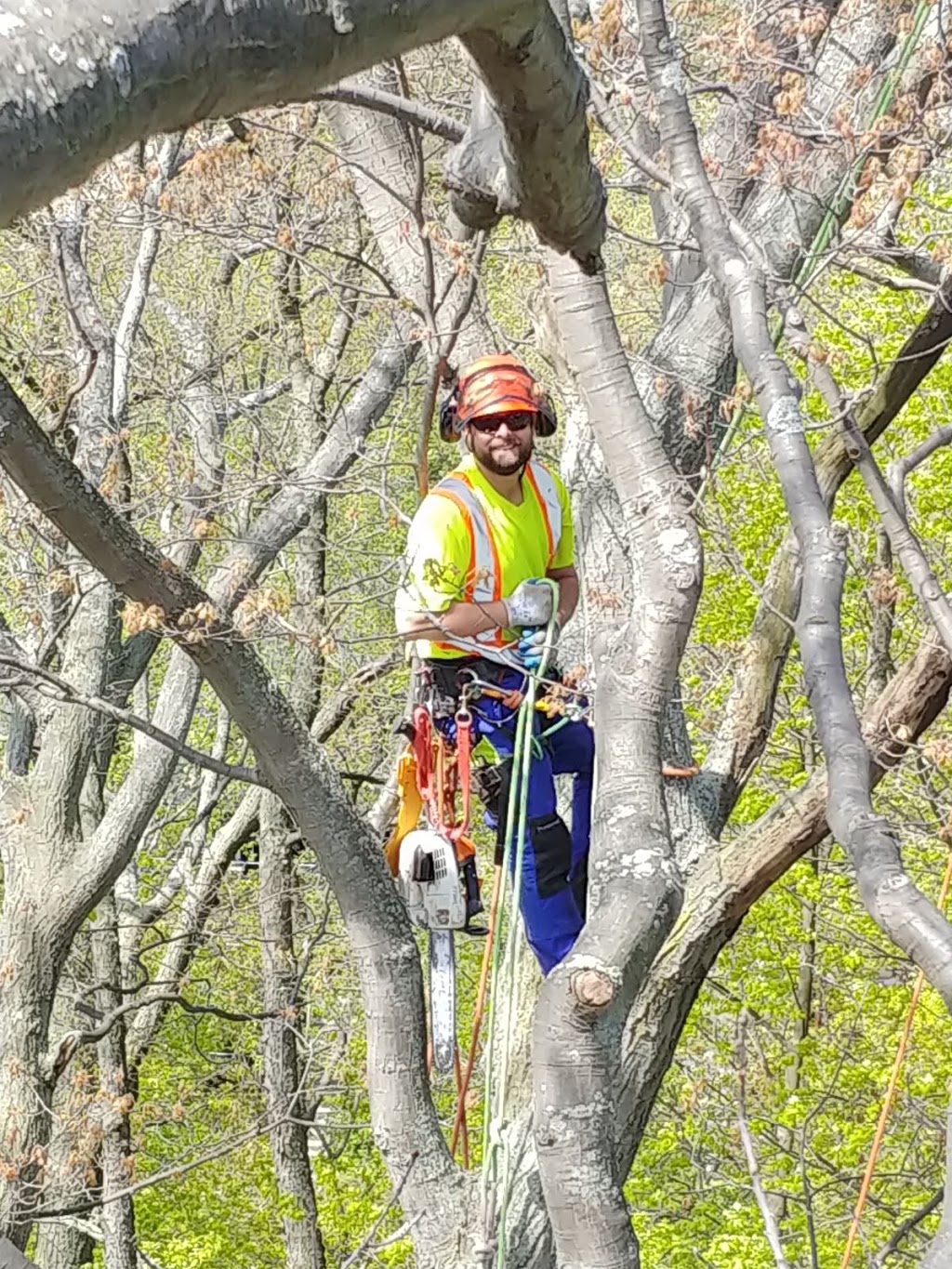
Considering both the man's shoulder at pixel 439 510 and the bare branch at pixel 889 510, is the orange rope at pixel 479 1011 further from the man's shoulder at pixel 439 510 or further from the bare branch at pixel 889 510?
the bare branch at pixel 889 510

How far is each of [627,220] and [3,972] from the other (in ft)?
15.9

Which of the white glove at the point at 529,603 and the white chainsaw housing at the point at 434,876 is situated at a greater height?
the white glove at the point at 529,603

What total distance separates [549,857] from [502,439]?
1279 mm

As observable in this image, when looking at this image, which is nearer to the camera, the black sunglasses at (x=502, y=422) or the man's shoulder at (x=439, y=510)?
the man's shoulder at (x=439, y=510)

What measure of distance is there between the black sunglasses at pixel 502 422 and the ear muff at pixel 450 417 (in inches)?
2.9

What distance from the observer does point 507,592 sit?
448cm

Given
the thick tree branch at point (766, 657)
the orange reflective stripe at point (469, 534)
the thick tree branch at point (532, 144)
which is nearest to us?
the thick tree branch at point (532, 144)

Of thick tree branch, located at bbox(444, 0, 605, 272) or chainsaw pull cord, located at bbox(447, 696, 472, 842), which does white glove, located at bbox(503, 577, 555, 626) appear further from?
thick tree branch, located at bbox(444, 0, 605, 272)

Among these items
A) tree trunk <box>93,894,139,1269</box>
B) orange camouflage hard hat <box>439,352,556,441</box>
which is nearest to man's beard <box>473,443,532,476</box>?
orange camouflage hard hat <box>439,352,556,441</box>

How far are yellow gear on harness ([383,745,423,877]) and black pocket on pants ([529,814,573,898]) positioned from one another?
1.18 ft

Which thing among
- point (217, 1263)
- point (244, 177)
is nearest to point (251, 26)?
point (244, 177)

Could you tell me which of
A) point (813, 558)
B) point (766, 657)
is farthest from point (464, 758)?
point (813, 558)

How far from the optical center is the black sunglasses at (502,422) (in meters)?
4.34

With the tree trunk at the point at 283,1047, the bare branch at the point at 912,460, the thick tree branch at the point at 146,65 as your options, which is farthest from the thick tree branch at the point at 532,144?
the tree trunk at the point at 283,1047
